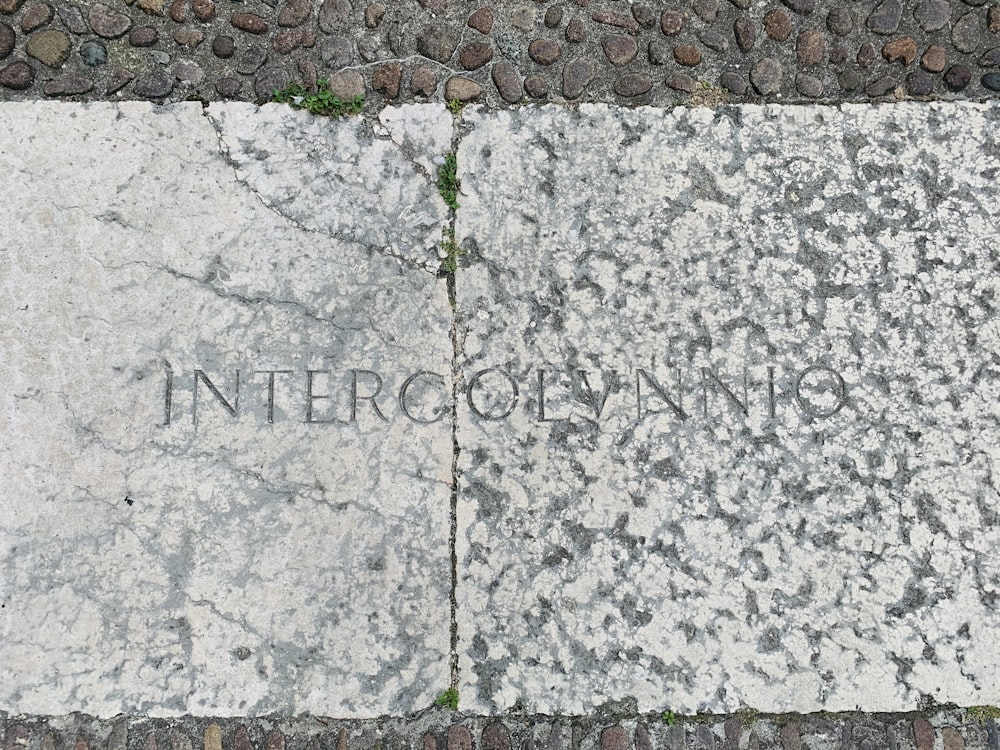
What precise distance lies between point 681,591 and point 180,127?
177 centimetres

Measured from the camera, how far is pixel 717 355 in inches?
75.5

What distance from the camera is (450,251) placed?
6.40 feet

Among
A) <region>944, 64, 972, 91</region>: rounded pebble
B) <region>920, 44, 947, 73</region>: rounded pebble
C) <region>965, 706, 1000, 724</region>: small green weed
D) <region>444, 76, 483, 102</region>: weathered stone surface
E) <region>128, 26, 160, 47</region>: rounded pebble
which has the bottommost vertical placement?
<region>965, 706, 1000, 724</region>: small green weed

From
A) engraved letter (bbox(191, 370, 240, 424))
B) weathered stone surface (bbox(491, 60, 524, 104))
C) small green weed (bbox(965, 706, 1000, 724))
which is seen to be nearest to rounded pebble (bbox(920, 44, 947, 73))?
weathered stone surface (bbox(491, 60, 524, 104))

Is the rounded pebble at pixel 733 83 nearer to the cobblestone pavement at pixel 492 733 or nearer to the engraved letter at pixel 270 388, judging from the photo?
the engraved letter at pixel 270 388

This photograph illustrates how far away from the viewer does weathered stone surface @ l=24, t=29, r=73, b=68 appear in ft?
6.64

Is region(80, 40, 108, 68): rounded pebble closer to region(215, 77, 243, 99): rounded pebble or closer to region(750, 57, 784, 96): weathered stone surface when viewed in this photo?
region(215, 77, 243, 99): rounded pebble

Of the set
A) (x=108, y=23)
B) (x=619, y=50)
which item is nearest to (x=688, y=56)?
(x=619, y=50)

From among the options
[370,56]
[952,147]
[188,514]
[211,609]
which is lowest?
[211,609]

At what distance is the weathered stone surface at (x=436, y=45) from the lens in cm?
203

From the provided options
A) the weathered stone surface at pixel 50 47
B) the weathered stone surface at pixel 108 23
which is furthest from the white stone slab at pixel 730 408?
the weathered stone surface at pixel 50 47

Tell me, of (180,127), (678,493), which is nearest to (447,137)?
(180,127)

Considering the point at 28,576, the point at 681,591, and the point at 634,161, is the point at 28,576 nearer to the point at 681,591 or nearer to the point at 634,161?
the point at 681,591

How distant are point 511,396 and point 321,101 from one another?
3.07 ft
